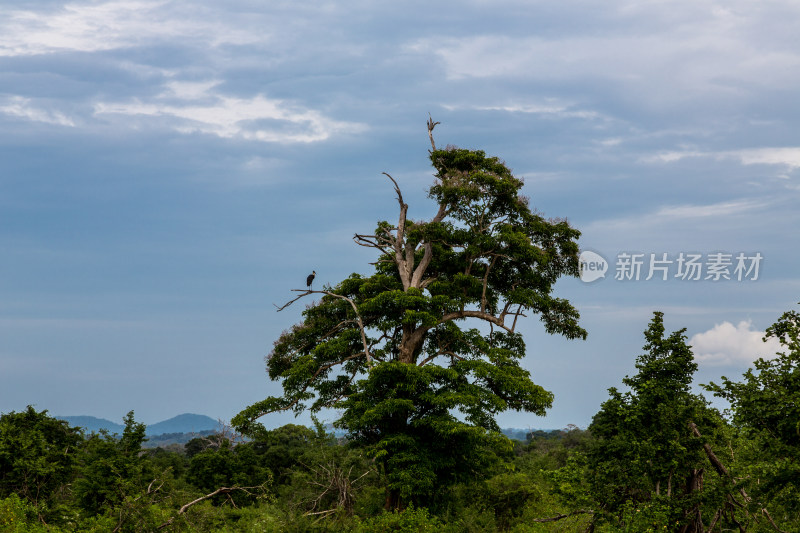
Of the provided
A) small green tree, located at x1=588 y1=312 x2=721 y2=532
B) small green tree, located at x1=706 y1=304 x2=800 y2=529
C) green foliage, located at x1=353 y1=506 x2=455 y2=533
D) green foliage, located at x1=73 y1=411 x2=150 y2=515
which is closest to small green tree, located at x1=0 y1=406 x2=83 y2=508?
green foliage, located at x1=73 y1=411 x2=150 y2=515

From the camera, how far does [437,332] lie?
31062 mm

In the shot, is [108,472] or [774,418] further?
[108,472]

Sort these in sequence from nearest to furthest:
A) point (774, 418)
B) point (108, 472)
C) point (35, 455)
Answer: point (774, 418)
point (108, 472)
point (35, 455)

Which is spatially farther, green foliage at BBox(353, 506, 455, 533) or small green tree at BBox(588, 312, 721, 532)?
green foliage at BBox(353, 506, 455, 533)

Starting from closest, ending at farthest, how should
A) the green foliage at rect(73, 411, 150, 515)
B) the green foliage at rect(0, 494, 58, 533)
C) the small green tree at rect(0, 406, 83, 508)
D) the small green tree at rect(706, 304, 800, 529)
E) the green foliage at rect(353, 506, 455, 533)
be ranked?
the small green tree at rect(706, 304, 800, 529), the green foliage at rect(0, 494, 58, 533), the green foliage at rect(353, 506, 455, 533), the green foliage at rect(73, 411, 150, 515), the small green tree at rect(0, 406, 83, 508)

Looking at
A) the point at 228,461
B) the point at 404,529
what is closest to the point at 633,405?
the point at 404,529

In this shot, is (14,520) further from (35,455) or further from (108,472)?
(35,455)

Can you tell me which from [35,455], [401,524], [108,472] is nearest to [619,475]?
[401,524]

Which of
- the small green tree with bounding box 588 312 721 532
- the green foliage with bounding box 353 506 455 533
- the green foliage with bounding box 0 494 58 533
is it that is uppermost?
the small green tree with bounding box 588 312 721 532

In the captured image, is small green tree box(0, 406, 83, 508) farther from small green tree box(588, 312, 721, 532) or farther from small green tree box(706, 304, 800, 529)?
small green tree box(706, 304, 800, 529)

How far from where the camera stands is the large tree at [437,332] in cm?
2747

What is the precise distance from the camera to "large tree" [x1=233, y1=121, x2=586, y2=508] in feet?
90.1

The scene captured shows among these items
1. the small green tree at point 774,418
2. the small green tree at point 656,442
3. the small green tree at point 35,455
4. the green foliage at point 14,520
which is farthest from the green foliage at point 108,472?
the small green tree at point 774,418

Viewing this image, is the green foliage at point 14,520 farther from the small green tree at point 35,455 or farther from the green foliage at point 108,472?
the small green tree at point 35,455
